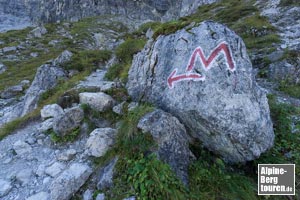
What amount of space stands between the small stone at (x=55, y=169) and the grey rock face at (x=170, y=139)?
206cm

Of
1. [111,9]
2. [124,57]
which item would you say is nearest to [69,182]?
[124,57]

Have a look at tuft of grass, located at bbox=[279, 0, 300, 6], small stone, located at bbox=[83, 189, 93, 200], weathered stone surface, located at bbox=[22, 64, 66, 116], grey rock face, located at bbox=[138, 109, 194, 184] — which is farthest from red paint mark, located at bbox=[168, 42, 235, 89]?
tuft of grass, located at bbox=[279, 0, 300, 6]

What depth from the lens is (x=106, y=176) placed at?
4.31 m

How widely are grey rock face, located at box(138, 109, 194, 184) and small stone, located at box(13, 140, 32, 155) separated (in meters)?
3.26

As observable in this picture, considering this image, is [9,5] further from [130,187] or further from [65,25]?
[130,187]

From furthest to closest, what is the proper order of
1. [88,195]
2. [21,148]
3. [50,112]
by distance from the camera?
[50,112], [21,148], [88,195]

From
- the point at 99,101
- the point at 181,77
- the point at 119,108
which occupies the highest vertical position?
the point at 181,77

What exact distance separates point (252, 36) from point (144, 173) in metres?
14.6

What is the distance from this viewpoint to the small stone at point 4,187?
449cm

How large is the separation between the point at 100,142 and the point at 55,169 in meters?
1.16

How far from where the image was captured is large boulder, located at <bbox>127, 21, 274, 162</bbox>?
4.55 metres

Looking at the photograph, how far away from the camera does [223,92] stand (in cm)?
462

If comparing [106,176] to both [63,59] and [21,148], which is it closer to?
[21,148]

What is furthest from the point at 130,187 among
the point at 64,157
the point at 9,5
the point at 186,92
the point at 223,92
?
the point at 9,5
